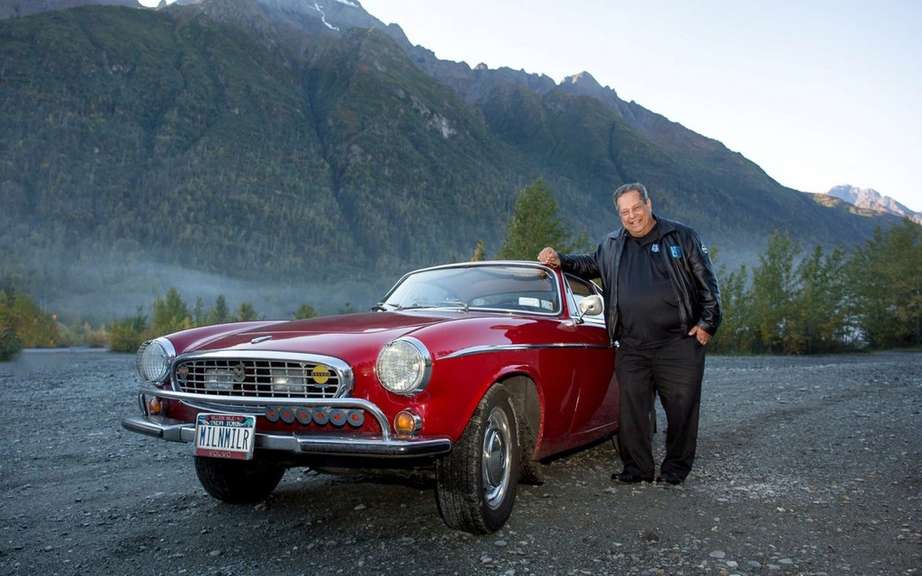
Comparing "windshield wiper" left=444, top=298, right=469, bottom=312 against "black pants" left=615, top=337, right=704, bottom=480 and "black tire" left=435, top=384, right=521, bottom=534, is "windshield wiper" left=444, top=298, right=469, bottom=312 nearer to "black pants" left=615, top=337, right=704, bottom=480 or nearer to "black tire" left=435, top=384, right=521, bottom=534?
"black tire" left=435, top=384, right=521, bottom=534

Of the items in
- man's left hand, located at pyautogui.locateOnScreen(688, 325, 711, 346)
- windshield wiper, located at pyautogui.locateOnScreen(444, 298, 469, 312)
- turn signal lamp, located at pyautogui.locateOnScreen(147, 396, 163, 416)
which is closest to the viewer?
turn signal lamp, located at pyautogui.locateOnScreen(147, 396, 163, 416)

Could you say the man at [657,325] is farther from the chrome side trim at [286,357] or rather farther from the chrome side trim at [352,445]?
the chrome side trim at [286,357]

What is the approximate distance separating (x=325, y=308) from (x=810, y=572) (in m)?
103

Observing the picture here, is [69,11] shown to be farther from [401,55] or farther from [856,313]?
[856,313]

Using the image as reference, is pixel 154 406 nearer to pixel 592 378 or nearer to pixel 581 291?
pixel 592 378

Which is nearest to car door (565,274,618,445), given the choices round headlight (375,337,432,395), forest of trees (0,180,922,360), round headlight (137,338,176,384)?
round headlight (375,337,432,395)

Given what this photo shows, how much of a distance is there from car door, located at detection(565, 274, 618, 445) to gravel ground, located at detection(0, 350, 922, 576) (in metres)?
0.40

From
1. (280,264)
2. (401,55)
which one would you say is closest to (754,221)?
(401,55)

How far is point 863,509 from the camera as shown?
416 centimetres

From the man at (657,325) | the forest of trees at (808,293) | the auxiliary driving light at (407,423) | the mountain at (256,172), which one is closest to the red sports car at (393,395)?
the auxiliary driving light at (407,423)

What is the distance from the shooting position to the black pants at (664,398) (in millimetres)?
4613

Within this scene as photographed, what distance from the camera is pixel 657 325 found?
462cm

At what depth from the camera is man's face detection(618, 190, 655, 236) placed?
4715mm

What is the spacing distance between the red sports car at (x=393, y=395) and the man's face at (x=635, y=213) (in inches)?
21.7
